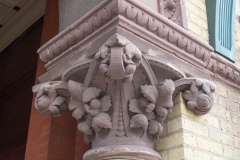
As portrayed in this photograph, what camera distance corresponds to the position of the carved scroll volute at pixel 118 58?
4.77 ft

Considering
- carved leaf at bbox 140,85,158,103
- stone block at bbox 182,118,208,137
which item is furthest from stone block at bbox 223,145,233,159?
carved leaf at bbox 140,85,158,103

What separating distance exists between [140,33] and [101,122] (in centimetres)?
46

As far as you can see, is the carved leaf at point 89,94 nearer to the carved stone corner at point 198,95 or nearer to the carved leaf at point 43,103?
the carved leaf at point 43,103

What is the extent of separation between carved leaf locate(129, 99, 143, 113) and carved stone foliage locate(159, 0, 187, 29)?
1.79ft

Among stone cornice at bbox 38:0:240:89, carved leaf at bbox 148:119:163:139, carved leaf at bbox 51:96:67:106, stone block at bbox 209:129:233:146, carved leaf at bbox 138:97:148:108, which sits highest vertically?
stone cornice at bbox 38:0:240:89

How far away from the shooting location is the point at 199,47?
190 cm

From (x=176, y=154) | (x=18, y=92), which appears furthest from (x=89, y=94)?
(x=18, y=92)

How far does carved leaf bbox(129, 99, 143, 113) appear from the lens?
158 cm

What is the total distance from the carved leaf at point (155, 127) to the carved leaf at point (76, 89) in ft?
1.14

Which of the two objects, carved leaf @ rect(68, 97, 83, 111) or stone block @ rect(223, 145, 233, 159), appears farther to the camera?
stone block @ rect(223, 145, 233, 159)

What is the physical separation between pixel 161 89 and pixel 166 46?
26cm

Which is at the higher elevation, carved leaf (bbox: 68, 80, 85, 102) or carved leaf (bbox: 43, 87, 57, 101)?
carved leaf (bbox: 43, 87, 57, 101)

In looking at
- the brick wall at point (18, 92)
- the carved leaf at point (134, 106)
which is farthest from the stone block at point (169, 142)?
the brick wall at point (18, 92)

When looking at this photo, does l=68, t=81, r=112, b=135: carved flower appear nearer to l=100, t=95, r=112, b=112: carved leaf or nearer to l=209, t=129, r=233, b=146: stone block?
l=100, t=95, r=112, b=112: carved leaf
